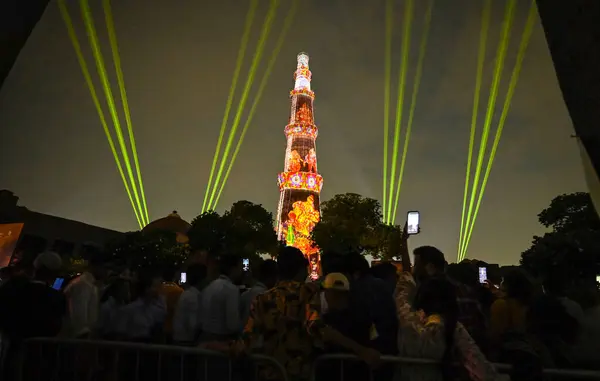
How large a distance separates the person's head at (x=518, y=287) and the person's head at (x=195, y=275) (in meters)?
3.40

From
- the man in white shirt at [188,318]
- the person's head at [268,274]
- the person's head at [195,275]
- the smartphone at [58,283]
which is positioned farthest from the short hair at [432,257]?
the smartphone at [58,283]

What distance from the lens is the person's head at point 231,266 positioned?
5.62 metres

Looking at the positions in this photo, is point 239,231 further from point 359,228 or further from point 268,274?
point 268,274

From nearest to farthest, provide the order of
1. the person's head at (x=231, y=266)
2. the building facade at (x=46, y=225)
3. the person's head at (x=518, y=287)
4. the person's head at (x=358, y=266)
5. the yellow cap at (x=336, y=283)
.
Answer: the yellow cap at (x=336, y=283), the person's head at (x=518, y=287), the person's head at (x=358, y=266), the person's head at (x=231, y=266), the building facade at (x=46, y=225)

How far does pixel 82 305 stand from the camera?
5.61m

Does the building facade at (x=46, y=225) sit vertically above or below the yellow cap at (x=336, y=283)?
above

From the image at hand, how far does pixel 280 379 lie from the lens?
371 centimetres

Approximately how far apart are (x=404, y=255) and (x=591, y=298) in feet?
5.86

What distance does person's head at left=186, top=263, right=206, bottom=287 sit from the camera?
5.71 m

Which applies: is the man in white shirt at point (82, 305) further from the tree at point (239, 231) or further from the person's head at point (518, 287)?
the tree at point (239, 231)

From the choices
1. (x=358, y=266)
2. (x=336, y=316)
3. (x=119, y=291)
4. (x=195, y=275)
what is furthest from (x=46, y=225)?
(x=336, y=316)

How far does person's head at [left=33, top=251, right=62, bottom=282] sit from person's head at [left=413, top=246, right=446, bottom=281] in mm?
4082

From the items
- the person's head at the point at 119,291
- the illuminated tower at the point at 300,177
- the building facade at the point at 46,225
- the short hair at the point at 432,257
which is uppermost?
the illuminated tower at the point at 300,177

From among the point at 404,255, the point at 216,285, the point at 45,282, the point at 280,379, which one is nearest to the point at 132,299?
the point at 45,282
